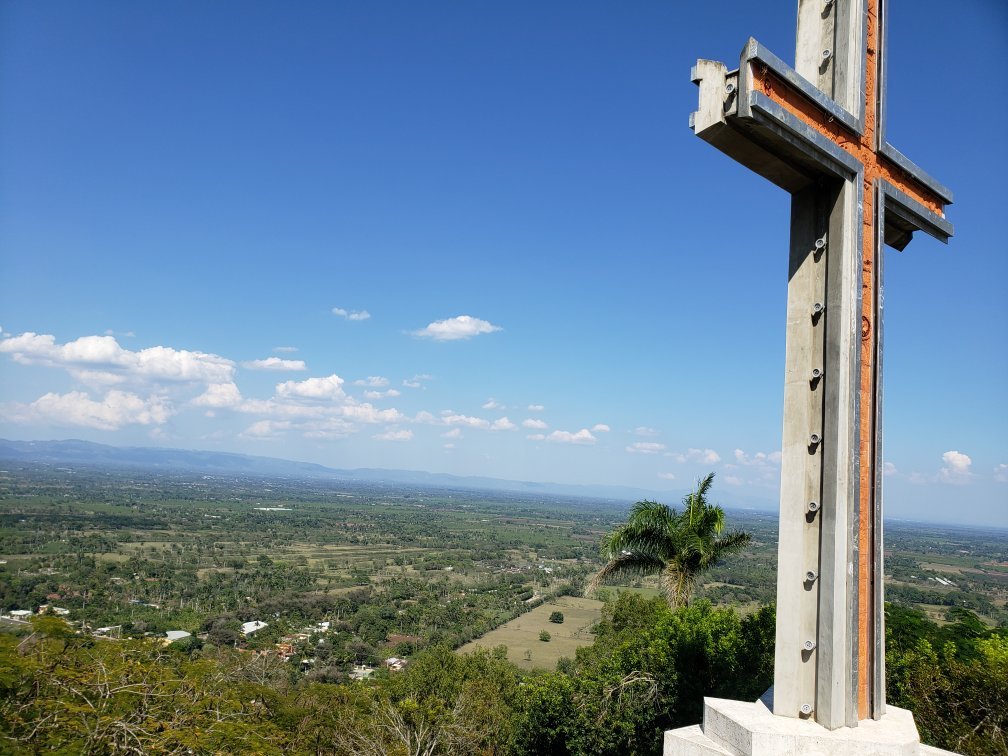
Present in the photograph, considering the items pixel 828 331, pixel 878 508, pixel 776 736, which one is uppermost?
pixel 828 331

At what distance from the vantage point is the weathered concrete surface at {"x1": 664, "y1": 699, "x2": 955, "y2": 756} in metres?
4.31

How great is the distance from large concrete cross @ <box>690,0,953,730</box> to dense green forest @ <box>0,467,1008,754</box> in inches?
186

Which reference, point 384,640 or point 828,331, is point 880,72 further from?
point 384,640

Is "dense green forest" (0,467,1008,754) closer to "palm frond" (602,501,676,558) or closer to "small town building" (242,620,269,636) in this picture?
"small town building" (242,620,269,636)

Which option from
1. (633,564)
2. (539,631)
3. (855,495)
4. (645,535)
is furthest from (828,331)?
(539,631)

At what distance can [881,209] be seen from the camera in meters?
5.43

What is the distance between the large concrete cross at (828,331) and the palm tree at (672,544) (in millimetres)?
6862

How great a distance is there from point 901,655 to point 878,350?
739 cm

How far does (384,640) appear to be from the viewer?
42375mm

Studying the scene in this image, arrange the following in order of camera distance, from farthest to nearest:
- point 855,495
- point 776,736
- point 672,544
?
point 672,544 < point 855,495 < point 776,736

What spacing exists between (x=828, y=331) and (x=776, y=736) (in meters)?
2.83

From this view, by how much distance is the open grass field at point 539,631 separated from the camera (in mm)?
38697

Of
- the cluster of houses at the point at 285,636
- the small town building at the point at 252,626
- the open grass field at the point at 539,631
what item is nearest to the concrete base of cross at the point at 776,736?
the cluster of houses at the point at 285,636

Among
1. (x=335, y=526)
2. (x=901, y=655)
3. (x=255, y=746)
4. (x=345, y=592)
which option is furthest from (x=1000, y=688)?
(x=335, y=526)
